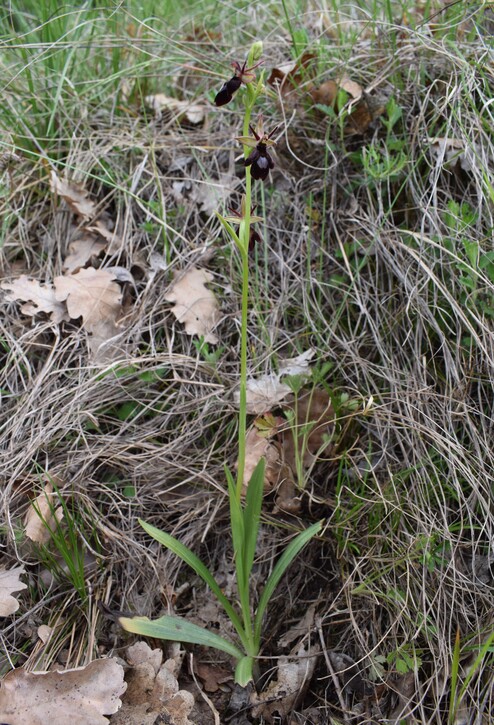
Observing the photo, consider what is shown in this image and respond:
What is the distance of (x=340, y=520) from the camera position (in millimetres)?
1901

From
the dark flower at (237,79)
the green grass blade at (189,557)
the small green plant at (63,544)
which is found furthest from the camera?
the small green plant at (63,544)

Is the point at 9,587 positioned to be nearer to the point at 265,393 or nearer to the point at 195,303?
the point at 265,393

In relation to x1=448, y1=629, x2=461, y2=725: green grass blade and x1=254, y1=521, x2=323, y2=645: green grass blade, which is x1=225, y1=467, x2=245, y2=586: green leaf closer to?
x1=254, y1=521, x2=323, y2=645: green grass blade

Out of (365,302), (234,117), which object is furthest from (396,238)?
(234,117)

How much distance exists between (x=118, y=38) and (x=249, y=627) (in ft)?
7.92

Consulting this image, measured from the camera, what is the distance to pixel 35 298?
2328 mm

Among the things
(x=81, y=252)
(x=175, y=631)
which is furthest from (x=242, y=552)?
(x=81, y=252)

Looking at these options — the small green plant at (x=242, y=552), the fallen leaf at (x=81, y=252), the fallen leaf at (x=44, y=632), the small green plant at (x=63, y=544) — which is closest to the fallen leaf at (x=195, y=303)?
the fallen leaf at (x=81, y=252)

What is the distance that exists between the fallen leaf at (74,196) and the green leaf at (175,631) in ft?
5.13

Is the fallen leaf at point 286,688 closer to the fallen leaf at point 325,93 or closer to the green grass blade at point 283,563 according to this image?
the green grass blade at point 283,563

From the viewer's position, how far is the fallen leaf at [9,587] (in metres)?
1.76

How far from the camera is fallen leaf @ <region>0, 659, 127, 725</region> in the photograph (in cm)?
158

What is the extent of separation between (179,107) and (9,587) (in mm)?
2018

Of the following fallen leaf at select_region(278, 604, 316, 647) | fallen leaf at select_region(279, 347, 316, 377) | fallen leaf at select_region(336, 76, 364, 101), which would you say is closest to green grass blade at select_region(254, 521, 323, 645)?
fallen leaf at select_region(278, 604, 316, 647)
